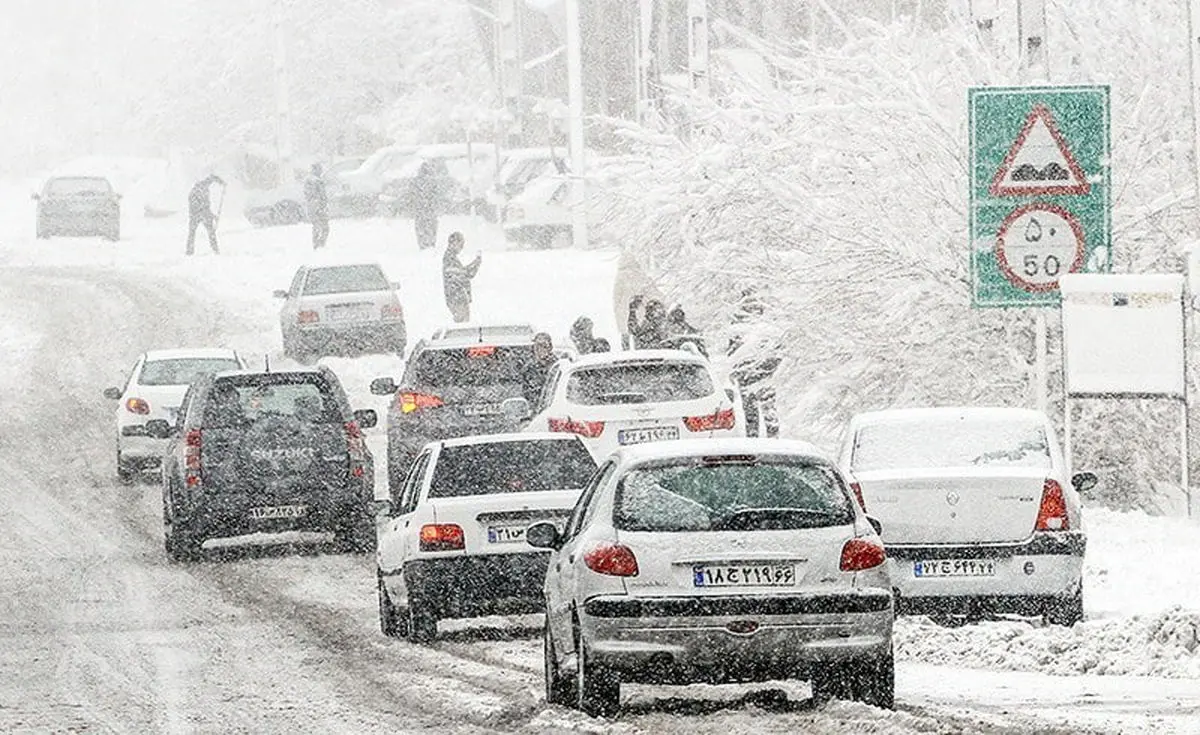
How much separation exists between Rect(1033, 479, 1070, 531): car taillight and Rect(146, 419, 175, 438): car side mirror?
36.3 feet

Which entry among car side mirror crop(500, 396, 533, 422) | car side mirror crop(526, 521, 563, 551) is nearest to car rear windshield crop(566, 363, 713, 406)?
car side mirror crop(500, 396, 533, 422)

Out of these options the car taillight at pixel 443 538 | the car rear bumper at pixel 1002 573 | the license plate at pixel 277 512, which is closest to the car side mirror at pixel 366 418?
the license plate at pixel 277 512

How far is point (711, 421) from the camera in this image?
72.3 ft

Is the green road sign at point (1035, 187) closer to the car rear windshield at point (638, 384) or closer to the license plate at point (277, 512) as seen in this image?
the car rear windshield at point (638, 384)

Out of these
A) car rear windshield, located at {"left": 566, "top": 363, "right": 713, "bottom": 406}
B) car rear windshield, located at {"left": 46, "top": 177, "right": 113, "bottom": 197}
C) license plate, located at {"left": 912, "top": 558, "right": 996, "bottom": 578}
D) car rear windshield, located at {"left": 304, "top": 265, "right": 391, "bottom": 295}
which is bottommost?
license plate, located at {"left": 912, "top": 558, "right": 996, "bottom": 578}

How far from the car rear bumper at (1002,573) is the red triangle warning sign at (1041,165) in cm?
330

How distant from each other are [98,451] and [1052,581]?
19.7 m

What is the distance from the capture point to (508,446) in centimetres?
1762

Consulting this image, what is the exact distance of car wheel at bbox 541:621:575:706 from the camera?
1281 cm

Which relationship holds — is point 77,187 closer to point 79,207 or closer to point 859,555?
point 79,207

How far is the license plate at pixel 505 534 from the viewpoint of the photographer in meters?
16.5

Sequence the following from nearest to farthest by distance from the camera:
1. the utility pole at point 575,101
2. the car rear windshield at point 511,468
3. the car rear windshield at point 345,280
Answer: the car rear windshield at point 511,468
the car rear windshield at point 345,280
the utility pole at point 575,101

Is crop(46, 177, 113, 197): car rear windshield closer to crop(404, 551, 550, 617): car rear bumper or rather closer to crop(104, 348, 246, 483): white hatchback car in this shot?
crop(104, 348, 246, 483): white hatchback car

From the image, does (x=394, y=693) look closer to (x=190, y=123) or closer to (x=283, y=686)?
(x=283, y=686)
